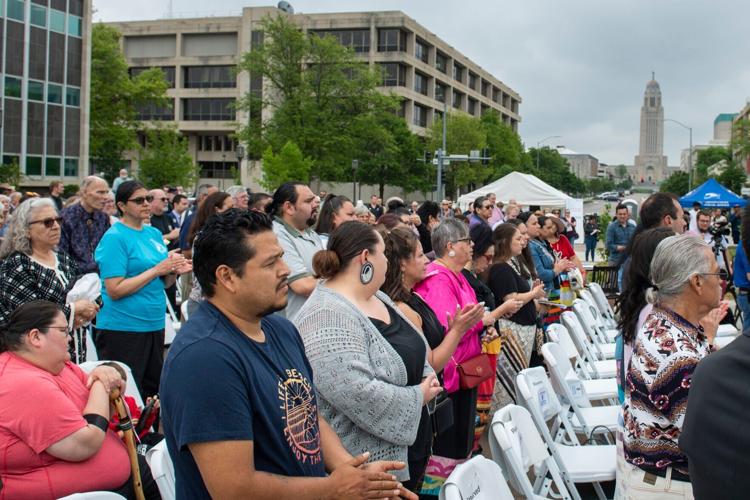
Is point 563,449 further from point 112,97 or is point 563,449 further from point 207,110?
point 207,110

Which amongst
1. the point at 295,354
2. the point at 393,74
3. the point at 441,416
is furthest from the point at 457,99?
the point at 295,354

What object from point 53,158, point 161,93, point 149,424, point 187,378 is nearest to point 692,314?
point 187,378

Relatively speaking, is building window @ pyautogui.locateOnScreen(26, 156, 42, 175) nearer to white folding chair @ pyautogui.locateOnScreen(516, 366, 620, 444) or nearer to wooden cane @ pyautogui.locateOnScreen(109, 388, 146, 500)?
white folding chair @ pyautogui.locateOnScreen(516, 366, 620, 444)

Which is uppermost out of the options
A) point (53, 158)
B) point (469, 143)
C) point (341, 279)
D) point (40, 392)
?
point (469, 143)

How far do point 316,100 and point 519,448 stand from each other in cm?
4315

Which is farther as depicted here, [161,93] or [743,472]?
[161,93]

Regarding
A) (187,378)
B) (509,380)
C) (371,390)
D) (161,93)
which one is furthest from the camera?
(161,93)

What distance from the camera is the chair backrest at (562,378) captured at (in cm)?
486

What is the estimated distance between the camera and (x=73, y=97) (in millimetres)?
40031

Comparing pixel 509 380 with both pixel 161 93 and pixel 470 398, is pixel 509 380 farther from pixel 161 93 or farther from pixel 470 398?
pixel 161 93

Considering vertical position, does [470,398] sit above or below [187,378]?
below

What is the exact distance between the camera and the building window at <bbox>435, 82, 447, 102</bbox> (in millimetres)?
72688

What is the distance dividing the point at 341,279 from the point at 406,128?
176 feet

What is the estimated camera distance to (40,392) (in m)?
3.03
